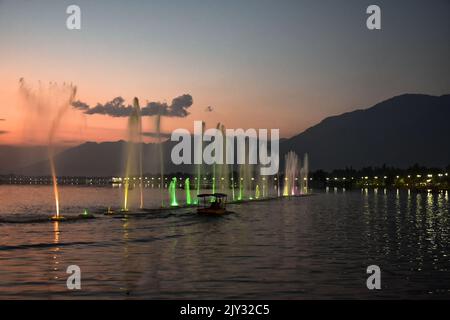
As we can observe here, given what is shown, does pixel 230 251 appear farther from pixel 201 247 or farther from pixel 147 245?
pixel 147 245

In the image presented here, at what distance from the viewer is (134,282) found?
78.1 ft

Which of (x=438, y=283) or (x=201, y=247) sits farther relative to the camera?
(x=201, y=247)

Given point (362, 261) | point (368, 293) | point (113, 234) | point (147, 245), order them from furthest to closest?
1. point (113, 234)
2. point (147, 245)
3. point (362, 261)
4. point (368, 293)

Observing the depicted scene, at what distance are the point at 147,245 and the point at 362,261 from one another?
1331 cm

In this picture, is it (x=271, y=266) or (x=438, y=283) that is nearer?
(x=438, y=283)
